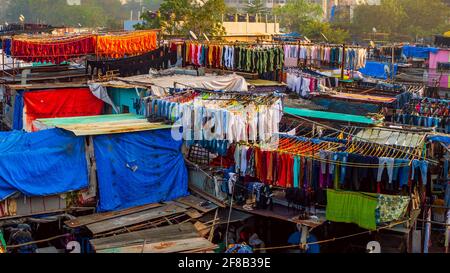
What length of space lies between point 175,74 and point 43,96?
178 inches

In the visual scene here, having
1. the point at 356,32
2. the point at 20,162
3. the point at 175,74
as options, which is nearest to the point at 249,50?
the point at 175,74

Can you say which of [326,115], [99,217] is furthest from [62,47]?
[326,115]

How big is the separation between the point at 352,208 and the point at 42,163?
6.91 m

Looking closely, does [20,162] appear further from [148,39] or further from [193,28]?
[193,28]

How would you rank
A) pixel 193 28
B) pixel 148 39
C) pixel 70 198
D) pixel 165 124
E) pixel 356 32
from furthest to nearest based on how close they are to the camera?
pixel 356 32, pixel 193 28, pixel 148 39, pixel 165 124, pixel 70 198

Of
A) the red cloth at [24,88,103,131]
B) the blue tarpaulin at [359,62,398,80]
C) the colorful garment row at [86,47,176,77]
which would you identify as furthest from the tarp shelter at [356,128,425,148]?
the blue tarpaulin at [359,62,398,80]

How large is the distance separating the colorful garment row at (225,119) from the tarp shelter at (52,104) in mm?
5895

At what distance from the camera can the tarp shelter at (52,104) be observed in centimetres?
1983

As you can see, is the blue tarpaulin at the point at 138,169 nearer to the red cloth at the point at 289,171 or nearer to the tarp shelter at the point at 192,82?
the red cloth at the point at 289,171

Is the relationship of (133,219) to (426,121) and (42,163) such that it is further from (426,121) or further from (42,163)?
(426,121)

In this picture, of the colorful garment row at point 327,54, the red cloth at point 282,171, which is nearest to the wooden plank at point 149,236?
the red cloth at point 282,171

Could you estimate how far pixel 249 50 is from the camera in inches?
829

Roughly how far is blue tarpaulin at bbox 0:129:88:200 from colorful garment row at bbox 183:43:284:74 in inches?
329

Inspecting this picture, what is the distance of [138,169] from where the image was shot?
49.3 ft
